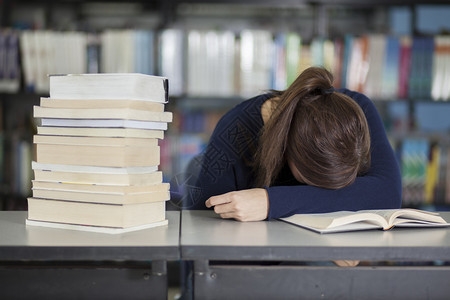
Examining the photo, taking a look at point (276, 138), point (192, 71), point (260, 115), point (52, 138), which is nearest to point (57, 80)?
point (52, 138)

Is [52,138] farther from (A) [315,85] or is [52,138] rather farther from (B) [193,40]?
(B) [193,40]

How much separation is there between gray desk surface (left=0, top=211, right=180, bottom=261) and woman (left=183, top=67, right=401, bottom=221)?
9.4 inches

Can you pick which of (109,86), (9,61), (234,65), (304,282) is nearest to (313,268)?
(304,282)

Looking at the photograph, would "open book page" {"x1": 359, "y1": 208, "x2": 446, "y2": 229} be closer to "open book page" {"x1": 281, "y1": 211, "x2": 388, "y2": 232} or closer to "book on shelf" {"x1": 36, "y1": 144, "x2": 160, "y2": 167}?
"open book page" {"x1": 281, "y1": 211, "x2": 388, "y2": 232}

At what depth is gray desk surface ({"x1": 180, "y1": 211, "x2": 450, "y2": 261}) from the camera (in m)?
0.79

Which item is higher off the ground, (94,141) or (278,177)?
(94,141)

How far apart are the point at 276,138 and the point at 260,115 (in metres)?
0.30

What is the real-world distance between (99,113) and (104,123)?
0.07ft

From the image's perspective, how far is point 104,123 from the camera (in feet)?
3.02

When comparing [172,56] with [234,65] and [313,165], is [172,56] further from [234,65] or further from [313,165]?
[313,165]

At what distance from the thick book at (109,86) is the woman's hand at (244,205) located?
0.79 feet

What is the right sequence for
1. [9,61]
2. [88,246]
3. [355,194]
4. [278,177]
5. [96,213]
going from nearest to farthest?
[88,246] < [96,213] < [355,194] < [278,177] < [9,61]

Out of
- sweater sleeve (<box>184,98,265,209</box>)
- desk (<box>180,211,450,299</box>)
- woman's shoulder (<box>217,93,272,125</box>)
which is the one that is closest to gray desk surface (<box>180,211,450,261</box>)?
desk (<box>180,211,450,299</box>)

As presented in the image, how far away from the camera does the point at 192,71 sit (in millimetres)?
2674
